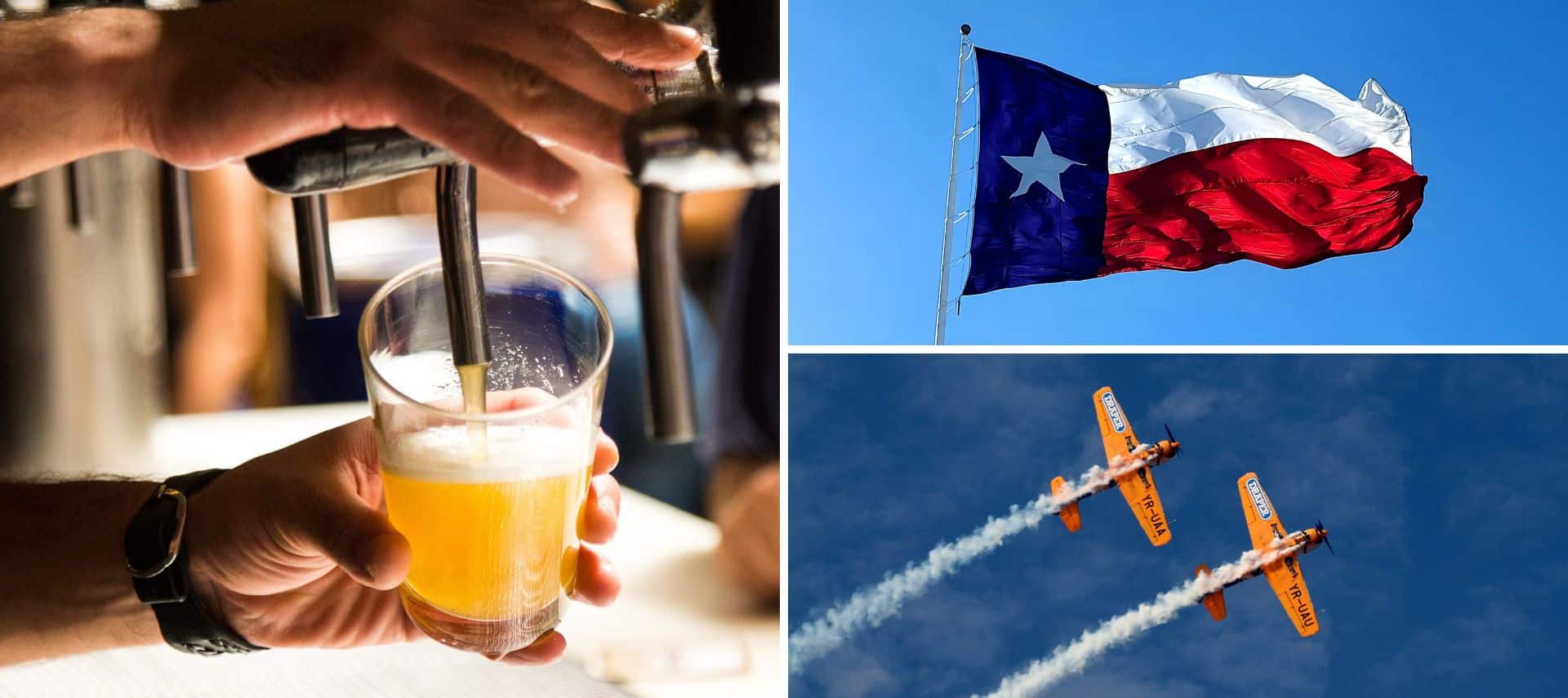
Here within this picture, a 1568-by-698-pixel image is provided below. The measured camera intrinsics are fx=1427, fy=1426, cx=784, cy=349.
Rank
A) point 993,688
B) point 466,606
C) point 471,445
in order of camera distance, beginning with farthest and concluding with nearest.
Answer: point 993,688 < point 466,606 < point 471,445

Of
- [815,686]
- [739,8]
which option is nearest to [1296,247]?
[739,8]

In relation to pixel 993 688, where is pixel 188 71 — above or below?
above

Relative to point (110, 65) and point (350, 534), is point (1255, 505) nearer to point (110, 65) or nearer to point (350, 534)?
point (350, 534)

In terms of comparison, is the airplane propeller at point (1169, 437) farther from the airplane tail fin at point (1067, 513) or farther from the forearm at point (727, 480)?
the forearm at point (727, 480)

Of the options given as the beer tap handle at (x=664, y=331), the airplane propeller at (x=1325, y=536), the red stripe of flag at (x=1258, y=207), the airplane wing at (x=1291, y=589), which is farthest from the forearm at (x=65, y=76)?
the airplane wing at (x=1291, y=589)

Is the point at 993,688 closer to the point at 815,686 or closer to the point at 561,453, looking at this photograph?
the point at 815,686
